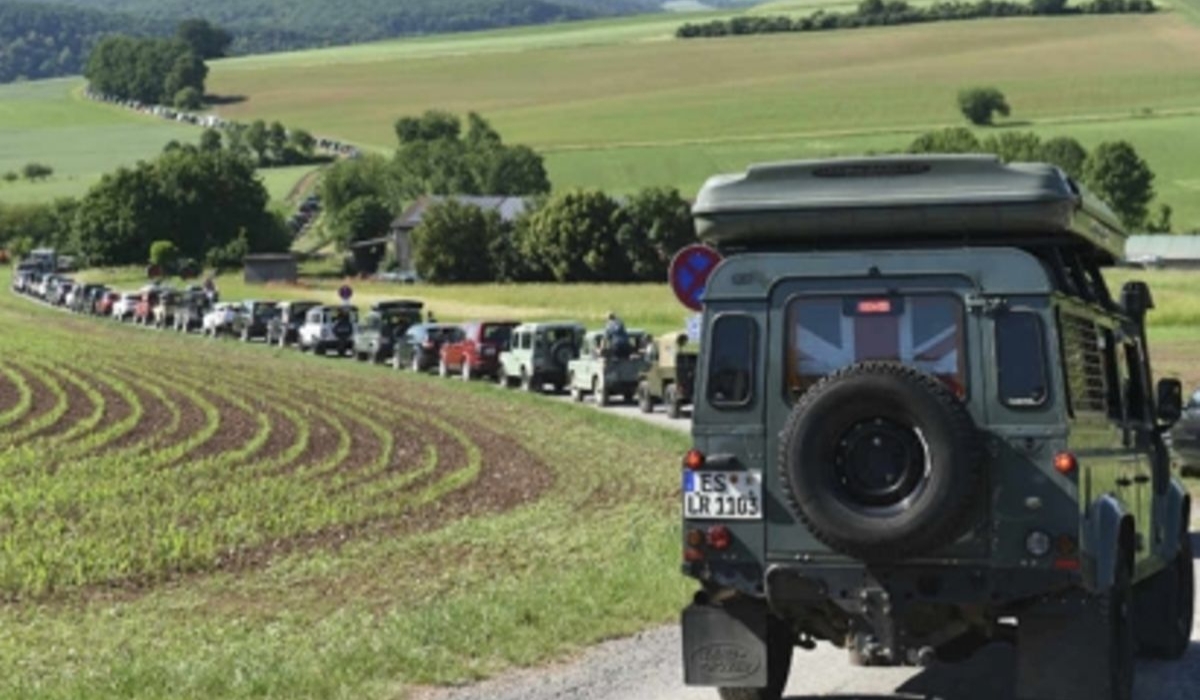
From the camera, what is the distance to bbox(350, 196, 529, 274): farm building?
427 feet

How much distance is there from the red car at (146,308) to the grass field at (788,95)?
53.8m

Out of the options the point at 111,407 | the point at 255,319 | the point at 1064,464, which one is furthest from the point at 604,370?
the point at 1064,464

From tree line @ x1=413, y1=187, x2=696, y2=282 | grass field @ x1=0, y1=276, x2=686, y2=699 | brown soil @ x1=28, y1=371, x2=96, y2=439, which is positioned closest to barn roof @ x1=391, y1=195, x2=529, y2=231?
tree line @ x1=413, y1=187, x2=696, y2=282

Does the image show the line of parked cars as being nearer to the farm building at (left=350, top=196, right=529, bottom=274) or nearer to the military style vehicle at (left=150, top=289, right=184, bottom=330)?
the military style vehicle at (left=150, top=289, right=184, bottom=330)

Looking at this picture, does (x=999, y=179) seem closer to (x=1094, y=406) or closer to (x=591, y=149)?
(x=1094, y=406)

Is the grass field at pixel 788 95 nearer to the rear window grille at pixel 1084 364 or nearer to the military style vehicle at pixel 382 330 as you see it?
the military style vehicle at pixel 382 330

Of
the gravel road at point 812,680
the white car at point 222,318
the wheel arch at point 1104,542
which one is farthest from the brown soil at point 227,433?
the white car at point 222,318

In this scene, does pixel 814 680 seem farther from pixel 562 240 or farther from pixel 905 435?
pixel 562 240

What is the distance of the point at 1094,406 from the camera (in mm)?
11312

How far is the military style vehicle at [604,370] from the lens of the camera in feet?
139

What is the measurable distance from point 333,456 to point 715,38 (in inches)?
6655

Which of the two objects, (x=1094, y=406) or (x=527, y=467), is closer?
(x=1094, y=406)

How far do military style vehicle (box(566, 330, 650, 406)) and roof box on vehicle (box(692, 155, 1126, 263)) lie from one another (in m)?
30.2

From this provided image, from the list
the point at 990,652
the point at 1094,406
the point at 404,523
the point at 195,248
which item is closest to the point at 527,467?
the point at 404,523
